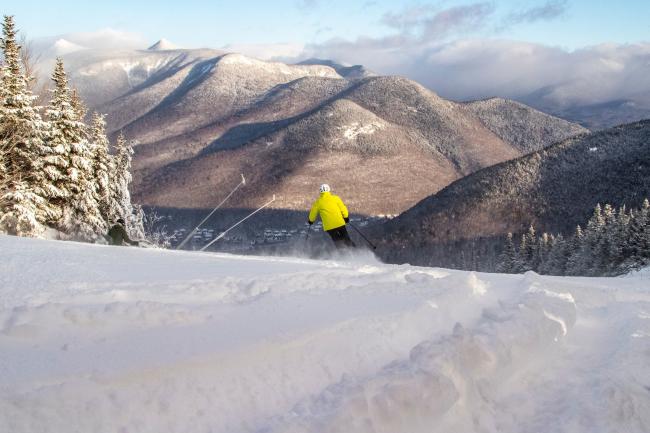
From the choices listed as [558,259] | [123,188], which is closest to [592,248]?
[558,259]

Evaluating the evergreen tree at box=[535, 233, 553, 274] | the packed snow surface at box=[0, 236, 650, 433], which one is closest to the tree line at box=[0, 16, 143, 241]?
the packed snow surface at box=[0, 236, 650, 433]

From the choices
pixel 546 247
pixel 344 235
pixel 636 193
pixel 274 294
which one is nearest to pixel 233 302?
pixel 274 294

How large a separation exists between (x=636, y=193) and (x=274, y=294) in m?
112

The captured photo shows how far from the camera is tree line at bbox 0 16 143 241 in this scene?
65.3 feet

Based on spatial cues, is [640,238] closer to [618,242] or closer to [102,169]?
[618,242]

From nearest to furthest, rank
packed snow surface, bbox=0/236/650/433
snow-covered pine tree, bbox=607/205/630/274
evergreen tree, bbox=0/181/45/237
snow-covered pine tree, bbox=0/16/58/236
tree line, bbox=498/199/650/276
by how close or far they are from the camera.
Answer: packed snow surface, bbox=0/236/650/433 → evergreen tree, bbox=0/181/45/237 → snow-covered pine tree, bbox=0/16/58/236 → tree line, bbox=498/199/650/276 → snow-covered pine tree, bbox=607/205/630/274

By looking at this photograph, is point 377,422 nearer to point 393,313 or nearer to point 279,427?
point 279,427

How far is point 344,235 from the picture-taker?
14633 mm

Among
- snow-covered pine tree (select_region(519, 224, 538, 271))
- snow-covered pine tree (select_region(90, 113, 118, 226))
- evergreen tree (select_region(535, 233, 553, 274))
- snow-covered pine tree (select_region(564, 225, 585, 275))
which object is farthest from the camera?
snow-covered pine tree (select_region(519, 224, 538, 271))

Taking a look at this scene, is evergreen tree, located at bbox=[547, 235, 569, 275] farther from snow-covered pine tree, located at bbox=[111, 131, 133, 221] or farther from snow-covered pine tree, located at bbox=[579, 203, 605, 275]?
snow-covered pine tree, located at bbox=[111, 131, 133, 221]

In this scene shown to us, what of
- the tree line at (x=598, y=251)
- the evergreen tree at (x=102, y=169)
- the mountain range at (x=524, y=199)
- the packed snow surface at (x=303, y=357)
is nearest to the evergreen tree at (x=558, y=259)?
the tree line at (x=598, y=251)

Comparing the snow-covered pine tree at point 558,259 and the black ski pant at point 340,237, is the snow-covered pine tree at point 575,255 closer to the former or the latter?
the snow-covered pine tree at point 558,259

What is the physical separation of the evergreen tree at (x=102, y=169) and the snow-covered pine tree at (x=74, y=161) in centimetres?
144

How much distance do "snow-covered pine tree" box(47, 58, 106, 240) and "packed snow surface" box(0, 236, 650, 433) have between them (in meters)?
18.6
